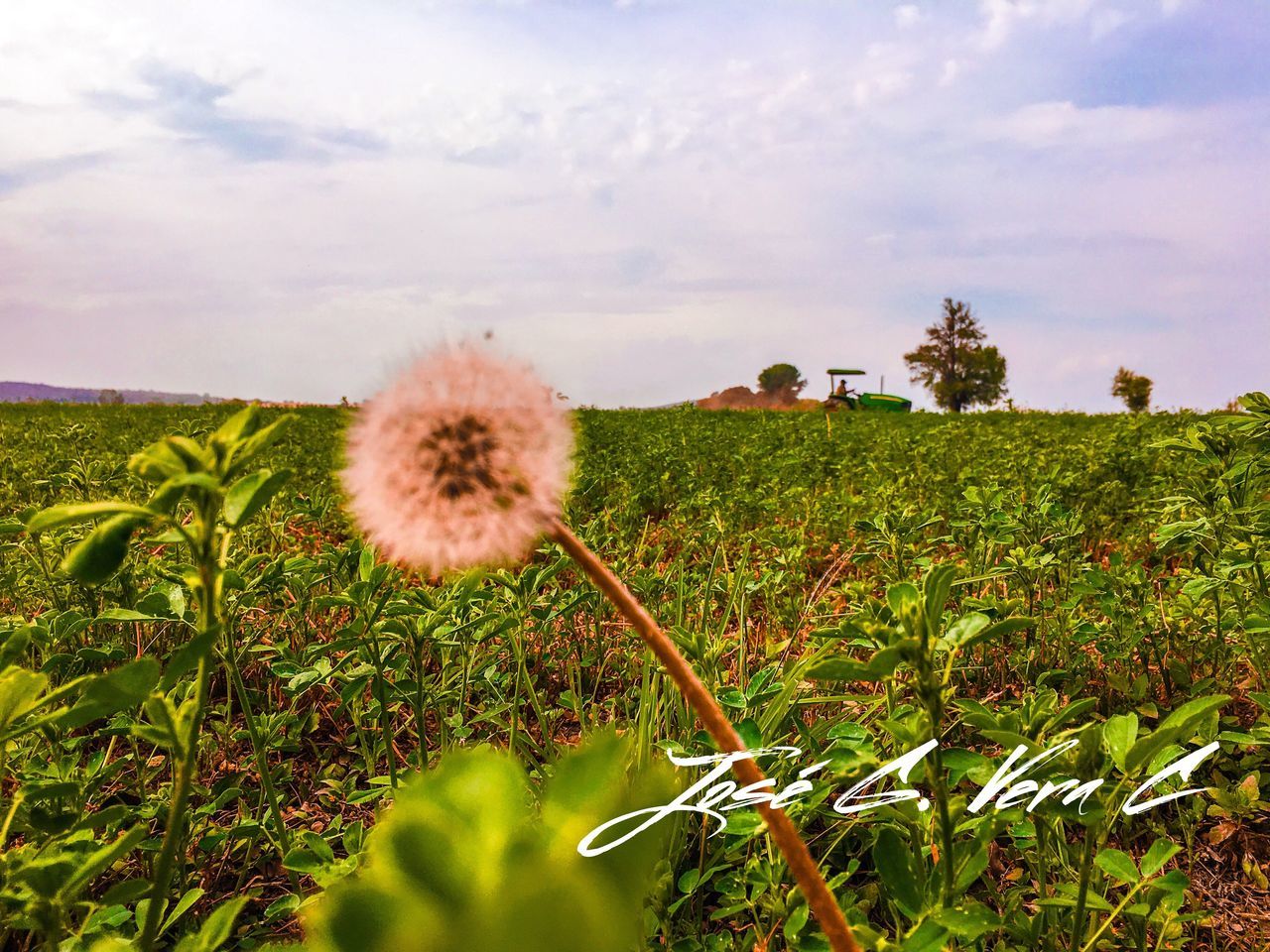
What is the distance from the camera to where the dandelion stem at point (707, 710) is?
2.20 ft

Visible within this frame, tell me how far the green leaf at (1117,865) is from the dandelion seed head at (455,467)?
1.07 m

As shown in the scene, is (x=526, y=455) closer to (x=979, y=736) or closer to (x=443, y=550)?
(x=443, y=550)

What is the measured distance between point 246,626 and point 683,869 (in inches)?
79.7

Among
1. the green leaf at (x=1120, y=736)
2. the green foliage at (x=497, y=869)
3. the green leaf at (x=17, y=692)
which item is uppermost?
the green foliage at (x=497, y=869)

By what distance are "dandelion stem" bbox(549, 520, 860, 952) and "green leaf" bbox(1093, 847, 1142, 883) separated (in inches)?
30.1

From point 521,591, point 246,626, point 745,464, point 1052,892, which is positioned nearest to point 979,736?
point 1052,892

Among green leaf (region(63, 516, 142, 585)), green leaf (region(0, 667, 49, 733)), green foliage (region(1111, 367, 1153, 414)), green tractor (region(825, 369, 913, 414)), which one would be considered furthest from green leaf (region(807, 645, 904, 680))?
green foliage (region(1111, 367, 1153, 414))

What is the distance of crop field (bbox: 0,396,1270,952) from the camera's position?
0.37 m

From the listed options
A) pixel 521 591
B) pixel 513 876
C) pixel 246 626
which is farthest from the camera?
pixel 246 626

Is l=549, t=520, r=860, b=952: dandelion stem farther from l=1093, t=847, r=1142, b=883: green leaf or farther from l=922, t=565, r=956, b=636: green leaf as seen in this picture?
l=1093, t=847, r=1142, b=883: green leaf

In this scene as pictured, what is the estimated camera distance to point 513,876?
0.29m

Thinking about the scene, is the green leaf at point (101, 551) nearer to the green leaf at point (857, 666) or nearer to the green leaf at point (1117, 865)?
the green leaf at point (857, 666)

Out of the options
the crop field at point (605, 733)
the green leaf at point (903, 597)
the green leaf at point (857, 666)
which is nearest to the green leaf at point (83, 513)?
the crop field at point (605, 733)

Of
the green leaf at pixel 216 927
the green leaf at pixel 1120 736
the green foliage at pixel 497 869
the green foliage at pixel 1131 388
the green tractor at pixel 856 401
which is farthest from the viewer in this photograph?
the green foliage at pixel 1131 388
